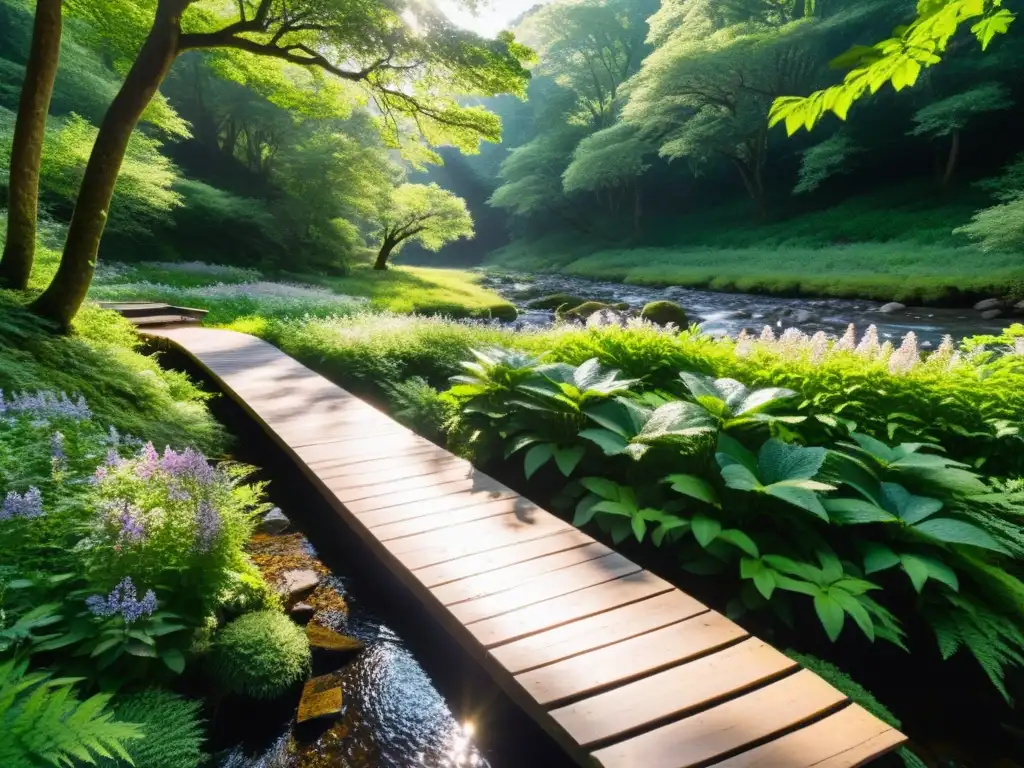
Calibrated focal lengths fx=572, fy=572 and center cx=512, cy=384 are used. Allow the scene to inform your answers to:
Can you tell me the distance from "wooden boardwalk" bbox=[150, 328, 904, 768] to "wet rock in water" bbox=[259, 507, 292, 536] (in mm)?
460

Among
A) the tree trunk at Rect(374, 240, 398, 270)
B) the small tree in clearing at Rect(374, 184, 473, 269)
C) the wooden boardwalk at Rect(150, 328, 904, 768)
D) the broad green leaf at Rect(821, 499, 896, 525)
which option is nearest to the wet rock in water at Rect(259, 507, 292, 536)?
the wooden boardwalk at Rect(150, 328, 904, 768)

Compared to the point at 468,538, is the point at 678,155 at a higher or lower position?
higher

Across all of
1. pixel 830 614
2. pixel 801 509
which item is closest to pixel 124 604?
pixel 830 614

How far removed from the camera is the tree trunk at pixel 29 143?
5.38 m

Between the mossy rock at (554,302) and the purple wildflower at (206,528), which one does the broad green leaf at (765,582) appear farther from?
the mossy rock at (554,302)

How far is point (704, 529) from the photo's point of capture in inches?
115

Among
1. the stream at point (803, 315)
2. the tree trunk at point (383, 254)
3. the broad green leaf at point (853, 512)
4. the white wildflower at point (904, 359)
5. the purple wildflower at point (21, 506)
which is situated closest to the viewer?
the purple wildflower at point (21, 506)

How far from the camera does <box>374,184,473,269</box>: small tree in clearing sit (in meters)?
A: 27.3

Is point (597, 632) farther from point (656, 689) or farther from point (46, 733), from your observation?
point (46, 733)

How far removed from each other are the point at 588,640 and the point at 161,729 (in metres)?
1.62

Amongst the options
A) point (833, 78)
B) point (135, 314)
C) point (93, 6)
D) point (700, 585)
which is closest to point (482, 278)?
point (833, 78)

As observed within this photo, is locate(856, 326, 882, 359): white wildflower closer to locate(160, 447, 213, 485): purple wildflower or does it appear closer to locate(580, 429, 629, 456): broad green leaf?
locate(580, 429, 629, 456): broad green leaf

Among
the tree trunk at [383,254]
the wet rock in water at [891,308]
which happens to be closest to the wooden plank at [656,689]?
the wet rock in water at [891,308]

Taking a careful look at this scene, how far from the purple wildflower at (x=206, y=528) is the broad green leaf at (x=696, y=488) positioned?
2.31 m
